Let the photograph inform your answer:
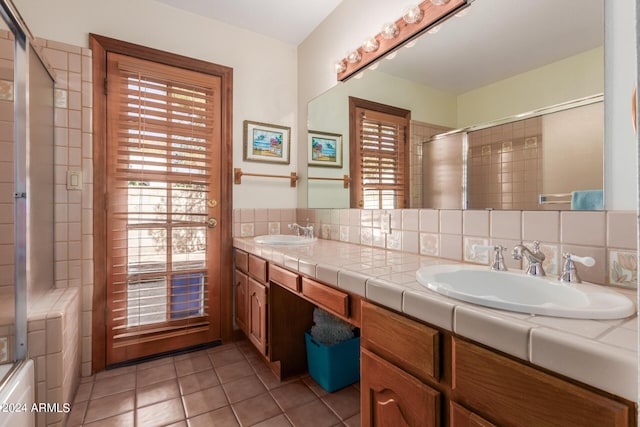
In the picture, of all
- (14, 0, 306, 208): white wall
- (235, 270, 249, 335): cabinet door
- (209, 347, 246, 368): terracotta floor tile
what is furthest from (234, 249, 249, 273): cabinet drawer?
(209, 347, 246, 368): terracotta floor tile

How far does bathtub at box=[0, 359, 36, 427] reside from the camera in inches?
38.7

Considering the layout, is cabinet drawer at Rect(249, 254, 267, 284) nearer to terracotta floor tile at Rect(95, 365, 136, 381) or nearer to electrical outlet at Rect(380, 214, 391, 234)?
electrical outlet at Rect(380, 214, 391, 234)

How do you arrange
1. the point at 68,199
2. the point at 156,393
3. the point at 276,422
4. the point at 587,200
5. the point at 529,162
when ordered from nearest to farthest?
the point at 587,200, the point at 529,162, the point at 276,422, the point at 156,393, the point at 68,199

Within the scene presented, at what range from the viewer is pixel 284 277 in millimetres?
1502

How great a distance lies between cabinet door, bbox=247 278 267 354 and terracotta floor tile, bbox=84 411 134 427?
2.29 feet

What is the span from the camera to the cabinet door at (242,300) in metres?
2.02

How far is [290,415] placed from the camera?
1.47 metres

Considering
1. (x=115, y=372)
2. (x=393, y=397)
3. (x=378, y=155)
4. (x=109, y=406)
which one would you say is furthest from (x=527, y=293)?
(x=115, y=372)

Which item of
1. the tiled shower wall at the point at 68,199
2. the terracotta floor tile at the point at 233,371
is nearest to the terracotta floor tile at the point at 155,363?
the tiled shower wall at the point at 68,199

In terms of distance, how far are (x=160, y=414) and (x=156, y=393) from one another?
205 mm

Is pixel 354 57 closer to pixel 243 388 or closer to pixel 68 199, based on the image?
pixel 68 199

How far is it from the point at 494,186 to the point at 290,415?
1431 millimetres

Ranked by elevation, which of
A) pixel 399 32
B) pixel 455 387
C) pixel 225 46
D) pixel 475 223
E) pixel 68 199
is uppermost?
pixel 225 46

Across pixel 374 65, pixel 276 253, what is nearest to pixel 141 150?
pixel 276 253
